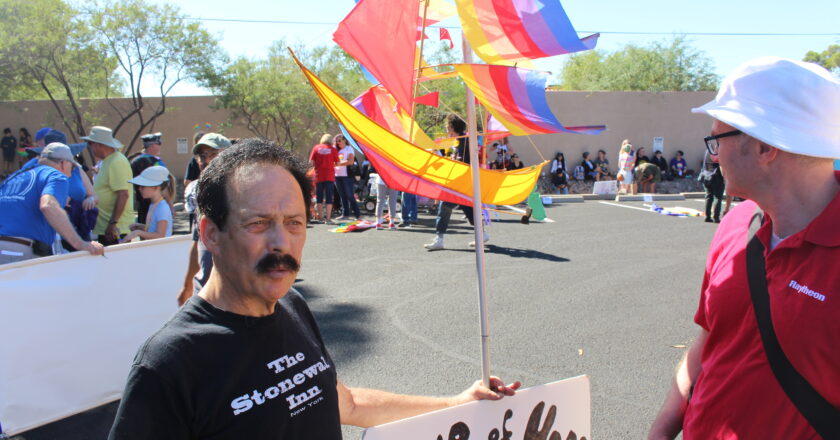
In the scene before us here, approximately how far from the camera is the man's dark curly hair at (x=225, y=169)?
1451 millimetres

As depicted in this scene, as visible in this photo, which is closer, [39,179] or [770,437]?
[770,437]

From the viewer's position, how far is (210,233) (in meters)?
1.47

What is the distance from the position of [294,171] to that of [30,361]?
2971 millimetres

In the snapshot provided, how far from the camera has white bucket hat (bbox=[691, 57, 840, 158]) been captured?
1508mm

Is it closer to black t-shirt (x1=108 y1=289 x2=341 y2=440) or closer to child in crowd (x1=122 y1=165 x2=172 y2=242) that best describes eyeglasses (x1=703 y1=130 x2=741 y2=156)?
black t-shirt (x1=108 y1=289 x2=341 y2=440)

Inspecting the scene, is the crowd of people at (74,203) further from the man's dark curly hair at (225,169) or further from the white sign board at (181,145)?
the white sign board at (181,145)

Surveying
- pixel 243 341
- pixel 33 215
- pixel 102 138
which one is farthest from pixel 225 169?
pixel 102 138

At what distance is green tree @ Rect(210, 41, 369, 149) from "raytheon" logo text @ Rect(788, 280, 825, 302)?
2021 centimetres

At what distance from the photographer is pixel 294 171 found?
158 cm

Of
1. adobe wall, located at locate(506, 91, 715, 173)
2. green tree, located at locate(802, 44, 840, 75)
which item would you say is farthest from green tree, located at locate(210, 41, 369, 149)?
green tree, located at locate(802, 44, 840, 75)

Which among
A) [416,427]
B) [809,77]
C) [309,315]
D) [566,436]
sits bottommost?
[566,436]

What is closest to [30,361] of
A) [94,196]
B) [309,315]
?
[94,196]

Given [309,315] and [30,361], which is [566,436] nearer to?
[309,315]

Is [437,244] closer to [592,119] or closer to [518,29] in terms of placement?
[518,29]
